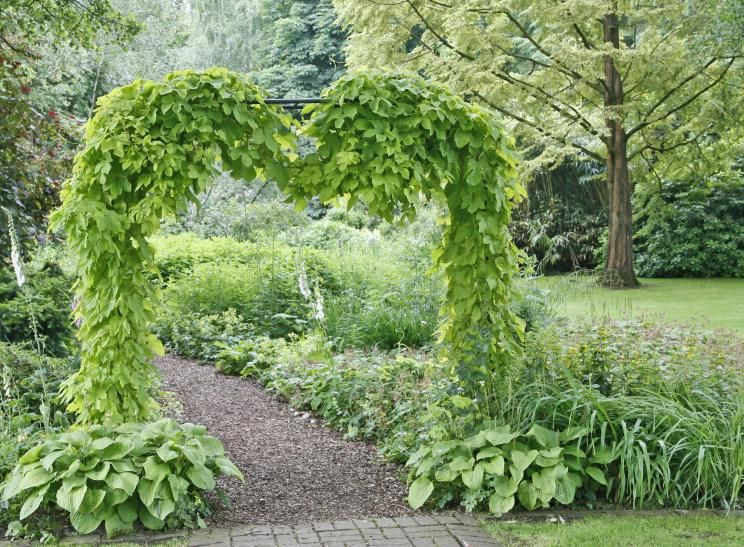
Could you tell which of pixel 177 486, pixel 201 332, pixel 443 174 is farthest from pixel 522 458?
pixel 201 332

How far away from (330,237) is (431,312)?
883 cm

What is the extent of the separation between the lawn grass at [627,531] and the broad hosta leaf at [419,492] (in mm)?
396

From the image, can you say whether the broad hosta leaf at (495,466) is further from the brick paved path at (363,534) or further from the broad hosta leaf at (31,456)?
the broad hosta leaf at (31,456)

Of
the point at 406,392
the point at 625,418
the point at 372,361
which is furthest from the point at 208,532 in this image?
the point at 372,361

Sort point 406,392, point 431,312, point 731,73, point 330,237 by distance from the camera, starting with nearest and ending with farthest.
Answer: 1. point 406,392
2. point 431,312
3. point 731,73
4. point 330,237

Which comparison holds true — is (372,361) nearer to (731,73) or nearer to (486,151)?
(486,151)

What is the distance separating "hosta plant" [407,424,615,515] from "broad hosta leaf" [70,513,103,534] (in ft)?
5.52

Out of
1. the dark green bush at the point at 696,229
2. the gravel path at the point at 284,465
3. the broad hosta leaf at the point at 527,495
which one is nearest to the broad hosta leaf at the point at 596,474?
the broad hosta leaf at the point at 527,495

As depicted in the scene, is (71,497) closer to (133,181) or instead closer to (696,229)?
(133,181)

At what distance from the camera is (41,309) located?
634 centimetres

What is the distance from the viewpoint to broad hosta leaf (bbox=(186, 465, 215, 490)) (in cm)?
416

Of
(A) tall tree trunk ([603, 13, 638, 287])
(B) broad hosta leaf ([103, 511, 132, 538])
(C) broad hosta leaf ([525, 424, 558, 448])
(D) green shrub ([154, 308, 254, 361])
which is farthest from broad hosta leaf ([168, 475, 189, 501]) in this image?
(A) tall tree trunk ([603, 13, 638, 287])

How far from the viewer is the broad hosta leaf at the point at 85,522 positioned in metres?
3.94

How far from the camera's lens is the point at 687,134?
596 inches
